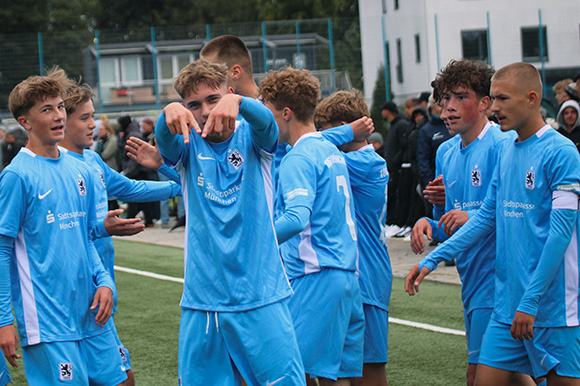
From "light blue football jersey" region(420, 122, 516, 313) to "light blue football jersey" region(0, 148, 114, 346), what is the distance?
6.83ft

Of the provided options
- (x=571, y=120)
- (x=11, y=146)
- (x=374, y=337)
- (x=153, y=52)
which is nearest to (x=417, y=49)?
(x=153, y=52)

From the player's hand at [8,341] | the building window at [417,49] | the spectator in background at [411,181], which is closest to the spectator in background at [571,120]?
the spectator in background at [411,181]

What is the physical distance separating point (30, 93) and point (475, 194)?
265 centimetres

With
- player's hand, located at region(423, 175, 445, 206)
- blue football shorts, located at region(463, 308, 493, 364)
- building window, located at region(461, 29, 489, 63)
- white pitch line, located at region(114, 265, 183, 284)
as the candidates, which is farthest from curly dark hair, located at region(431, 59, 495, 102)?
building window, located at region(461, 29, 489, 63)

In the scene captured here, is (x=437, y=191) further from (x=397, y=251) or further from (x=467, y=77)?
(x=397, y=251)

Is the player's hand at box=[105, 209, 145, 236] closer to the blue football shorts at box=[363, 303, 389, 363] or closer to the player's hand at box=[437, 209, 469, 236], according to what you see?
the blue football shorts at box=[363, 303, 389, 363]

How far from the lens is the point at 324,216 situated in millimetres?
4293

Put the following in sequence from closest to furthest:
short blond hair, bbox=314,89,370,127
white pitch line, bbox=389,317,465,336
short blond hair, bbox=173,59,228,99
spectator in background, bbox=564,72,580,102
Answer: short blond hair, bbox=173,59,228,99, short blond hair, bbox=314,89,370,127, white pitch line, bbox=389,317,465,336, spectator in background, bbox=564,72,580,102

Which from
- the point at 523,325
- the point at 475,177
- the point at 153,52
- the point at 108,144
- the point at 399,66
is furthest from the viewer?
the point at 153,52

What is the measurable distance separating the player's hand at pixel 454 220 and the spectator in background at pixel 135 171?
12.0 metres

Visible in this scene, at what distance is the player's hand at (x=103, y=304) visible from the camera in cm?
415

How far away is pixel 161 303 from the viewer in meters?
9.33

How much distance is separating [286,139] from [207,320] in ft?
4.68

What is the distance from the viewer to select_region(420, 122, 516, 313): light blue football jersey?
4.43 m
